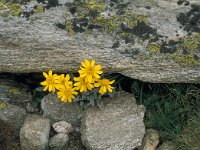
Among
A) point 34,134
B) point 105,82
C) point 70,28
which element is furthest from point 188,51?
point 34,134

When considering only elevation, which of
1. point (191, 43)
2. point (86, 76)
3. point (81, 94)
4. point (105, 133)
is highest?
point (191, 43)

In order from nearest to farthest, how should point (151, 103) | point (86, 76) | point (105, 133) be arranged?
point (86, 76), point (105, 133), point (151, 103)

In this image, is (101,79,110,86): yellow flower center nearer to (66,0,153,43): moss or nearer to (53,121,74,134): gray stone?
(66,0,153,43): moss

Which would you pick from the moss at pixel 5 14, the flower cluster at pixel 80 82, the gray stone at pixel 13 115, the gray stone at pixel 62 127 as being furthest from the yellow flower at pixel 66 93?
the moss at pixel 5 14

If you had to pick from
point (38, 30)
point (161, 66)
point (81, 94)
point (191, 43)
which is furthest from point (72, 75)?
point (191, 43)

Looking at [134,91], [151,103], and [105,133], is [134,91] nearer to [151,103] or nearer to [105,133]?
[151,103]

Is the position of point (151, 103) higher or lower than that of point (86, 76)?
lower

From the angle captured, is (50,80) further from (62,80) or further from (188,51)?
(188,51)

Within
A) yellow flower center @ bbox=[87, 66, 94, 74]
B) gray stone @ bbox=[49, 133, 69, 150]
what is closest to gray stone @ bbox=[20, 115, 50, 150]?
gray stone @ bbox=[49, 133, 69, 150]
